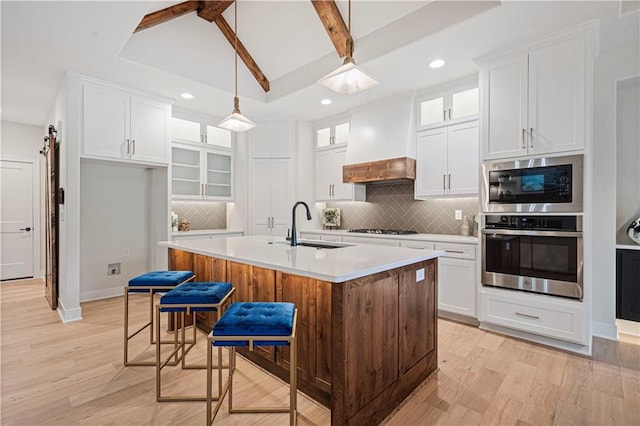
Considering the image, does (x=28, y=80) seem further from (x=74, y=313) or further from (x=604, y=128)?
(x=604, y=128)

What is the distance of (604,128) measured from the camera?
119 inches

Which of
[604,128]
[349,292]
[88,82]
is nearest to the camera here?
[349,292]

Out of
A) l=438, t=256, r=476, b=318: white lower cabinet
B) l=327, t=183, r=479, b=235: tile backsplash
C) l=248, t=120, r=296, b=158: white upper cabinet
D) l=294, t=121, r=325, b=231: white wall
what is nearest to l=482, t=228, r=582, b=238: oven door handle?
l=438, t=256, r=476, b=318: white lower cabinet

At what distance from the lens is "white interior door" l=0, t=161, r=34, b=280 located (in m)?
5.24

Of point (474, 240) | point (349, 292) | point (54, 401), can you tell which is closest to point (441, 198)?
point (474, 240)

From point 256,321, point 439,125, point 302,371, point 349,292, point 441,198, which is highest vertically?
point 439,125

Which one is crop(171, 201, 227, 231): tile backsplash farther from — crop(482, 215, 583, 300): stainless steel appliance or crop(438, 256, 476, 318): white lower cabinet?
crop(482, 215, 583, 300): stainless steel appliance

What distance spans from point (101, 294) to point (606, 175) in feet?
20.2

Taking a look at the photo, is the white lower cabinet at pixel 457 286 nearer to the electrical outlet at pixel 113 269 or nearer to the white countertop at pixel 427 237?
the white countertop at pixel 427 237

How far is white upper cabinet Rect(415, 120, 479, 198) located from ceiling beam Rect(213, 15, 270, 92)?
236 centimetres

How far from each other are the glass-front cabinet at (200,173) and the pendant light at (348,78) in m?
3.42

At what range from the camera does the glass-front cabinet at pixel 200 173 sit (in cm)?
491

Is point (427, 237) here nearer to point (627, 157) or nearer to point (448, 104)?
point (448, 104)

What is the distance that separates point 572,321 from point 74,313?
4.96 m
